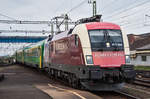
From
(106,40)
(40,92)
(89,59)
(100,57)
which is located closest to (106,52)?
(100,57)

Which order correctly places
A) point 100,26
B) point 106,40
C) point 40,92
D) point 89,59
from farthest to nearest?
1. point 100,26
2. point 106,40
3. point 40,92
4. point 89,59

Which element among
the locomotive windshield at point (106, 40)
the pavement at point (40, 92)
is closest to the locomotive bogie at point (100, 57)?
the locomotive windshield at point (106, 40)

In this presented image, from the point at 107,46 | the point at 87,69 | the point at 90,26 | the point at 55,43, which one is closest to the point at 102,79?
the point at 87,69

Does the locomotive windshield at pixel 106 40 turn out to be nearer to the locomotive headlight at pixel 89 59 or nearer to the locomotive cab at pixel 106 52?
the locomotive cab at pixel 106 52

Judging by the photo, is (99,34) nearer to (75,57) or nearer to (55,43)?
(75,57)

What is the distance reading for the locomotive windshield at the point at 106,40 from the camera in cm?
1137

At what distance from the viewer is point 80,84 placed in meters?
12.2

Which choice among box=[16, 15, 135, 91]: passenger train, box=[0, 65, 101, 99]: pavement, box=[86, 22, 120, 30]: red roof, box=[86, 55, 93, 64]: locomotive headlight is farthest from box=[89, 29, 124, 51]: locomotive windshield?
box=[0, 65, 101, 99]: pavement

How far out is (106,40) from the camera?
455 inches

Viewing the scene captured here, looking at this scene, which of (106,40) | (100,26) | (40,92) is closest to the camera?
(40,92)

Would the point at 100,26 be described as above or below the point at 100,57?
above

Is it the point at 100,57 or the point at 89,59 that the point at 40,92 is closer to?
the point at 89,59

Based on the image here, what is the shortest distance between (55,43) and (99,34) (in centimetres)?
559

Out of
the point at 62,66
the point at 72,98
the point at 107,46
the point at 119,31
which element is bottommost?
the point at 72,98
